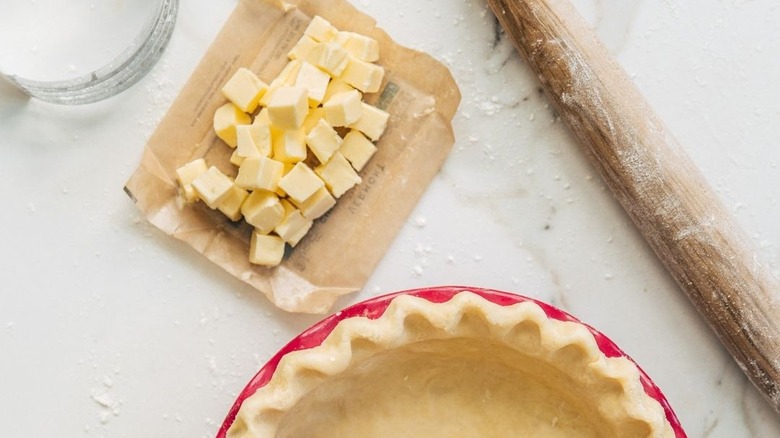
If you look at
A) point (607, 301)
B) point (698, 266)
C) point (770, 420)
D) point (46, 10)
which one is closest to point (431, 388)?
point (607, 301)

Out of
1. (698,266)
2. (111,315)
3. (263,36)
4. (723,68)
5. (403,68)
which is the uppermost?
Answer: (723,68)

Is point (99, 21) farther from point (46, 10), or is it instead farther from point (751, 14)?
point (751, 14)

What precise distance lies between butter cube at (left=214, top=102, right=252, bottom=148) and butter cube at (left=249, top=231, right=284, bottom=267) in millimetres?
155

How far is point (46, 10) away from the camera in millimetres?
1458

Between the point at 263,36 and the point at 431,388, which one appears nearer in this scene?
the point at 431,388

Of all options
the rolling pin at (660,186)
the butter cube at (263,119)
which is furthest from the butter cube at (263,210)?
the rolling pin at (660,186)

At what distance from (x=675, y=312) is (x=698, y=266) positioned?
0.41 ft

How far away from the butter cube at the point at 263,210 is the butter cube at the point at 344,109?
0.49ft

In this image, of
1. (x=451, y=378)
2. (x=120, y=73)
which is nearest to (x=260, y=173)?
(x=120, y=73)

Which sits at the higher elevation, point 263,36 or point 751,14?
point 751,14

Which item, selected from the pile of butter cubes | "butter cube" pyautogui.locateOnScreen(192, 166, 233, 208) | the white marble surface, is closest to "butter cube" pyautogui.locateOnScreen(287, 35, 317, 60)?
the pile of butter cubes

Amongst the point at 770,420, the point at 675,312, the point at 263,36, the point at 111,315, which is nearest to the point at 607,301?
the point at 675,312

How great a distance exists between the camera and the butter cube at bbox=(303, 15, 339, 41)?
1.39 m

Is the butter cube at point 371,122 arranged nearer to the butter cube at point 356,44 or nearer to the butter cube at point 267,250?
the butter cube at point 356,44
